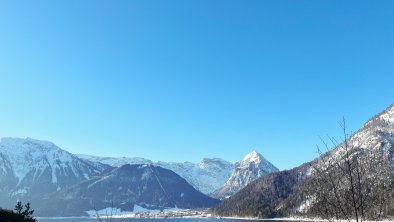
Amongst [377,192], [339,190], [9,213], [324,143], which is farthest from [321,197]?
[9,213]

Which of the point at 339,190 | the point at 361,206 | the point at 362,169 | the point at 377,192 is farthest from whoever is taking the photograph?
the point at 377,192

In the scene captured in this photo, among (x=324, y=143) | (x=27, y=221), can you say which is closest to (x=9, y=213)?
(x=27, y=221)

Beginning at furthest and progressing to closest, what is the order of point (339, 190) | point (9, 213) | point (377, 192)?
point (9, 213)
point (377, 192)
point (339, 190)

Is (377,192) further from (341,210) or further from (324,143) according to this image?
(341,210)

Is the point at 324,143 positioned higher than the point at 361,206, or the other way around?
the point at 324,143

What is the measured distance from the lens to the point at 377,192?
1577cm

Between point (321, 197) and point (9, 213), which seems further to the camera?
point (9, 213)

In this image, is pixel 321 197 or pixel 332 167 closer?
pixel 321 197

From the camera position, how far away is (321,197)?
1382 centimetres

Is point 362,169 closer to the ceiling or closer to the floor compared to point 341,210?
closer to the ceiling

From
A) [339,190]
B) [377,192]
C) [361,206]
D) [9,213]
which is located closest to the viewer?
[361,206]

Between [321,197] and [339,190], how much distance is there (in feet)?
3.65

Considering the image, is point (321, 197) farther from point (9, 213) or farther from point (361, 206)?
point (9, 213)

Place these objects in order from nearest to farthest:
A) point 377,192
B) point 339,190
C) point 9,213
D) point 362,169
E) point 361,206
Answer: point 361,206
point 362,169
point 339,190
point 377,192
point 9,213
